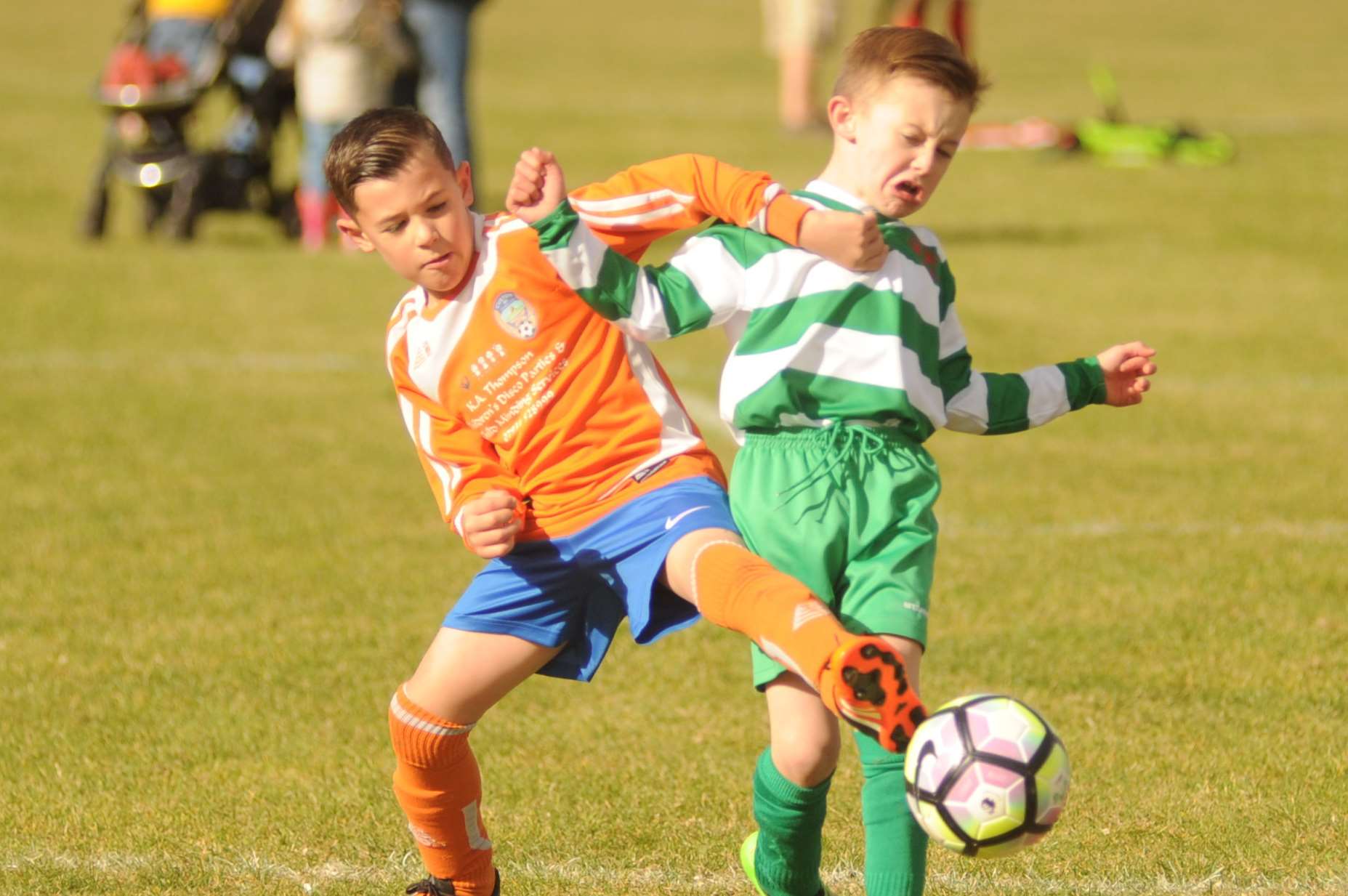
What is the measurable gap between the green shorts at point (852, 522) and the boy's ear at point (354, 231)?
89 cm

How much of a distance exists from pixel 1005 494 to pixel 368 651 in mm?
2663

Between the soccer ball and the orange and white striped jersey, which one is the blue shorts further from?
the soccer ball

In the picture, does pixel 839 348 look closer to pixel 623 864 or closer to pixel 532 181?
pixel 532 181

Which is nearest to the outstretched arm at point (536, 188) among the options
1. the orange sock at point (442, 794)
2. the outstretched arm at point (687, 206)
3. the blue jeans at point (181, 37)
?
the outstretched arm at point (687, 206)

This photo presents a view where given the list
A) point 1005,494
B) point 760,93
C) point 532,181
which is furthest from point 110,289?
point 760,93

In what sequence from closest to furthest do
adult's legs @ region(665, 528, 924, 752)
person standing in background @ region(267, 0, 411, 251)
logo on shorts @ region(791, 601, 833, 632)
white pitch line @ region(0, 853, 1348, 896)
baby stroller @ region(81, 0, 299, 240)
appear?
adult's legs @ region(665, 528, 924, 752)
logo on shorts @ region(791, 601, 833, 632)
white pitch line @ region(0, 853, 1348, 896)
person standing in background @ region(267, 0, 411, 251)
baby stroller @ region(81, 0, 299, 240)

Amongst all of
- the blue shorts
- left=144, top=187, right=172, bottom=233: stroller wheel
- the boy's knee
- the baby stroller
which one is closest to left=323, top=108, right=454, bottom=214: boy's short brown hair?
the blue shorts

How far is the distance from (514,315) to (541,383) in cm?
14

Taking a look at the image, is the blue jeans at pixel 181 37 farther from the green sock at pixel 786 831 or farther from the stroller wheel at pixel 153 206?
the green sock at pixel 786 831

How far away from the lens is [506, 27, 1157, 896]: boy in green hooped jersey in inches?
128

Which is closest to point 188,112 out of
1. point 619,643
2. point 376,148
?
point 619,643

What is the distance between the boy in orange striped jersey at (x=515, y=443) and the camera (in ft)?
11.3

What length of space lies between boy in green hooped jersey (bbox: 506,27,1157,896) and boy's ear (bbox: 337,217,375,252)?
44cm

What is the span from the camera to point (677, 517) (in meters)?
3.43
